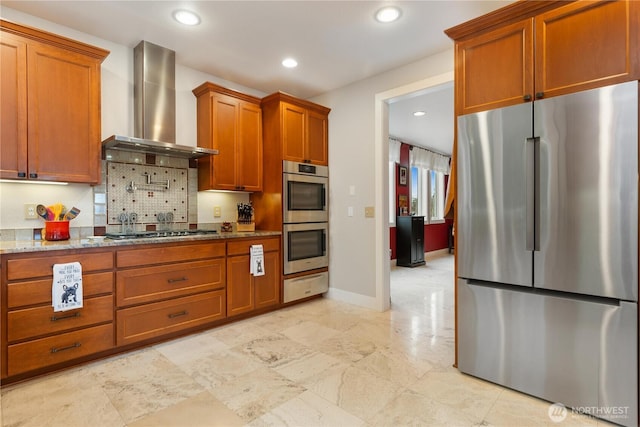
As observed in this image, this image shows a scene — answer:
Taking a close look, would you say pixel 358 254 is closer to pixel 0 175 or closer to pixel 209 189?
pixel 209 189

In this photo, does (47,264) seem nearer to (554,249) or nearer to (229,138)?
(229,138)

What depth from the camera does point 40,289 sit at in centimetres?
208

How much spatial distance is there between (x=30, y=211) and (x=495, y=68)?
352 cm

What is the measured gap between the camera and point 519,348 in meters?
1.92

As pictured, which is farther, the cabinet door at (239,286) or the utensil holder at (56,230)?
the cabinet door at (239,286)

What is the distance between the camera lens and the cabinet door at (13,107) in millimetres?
2174

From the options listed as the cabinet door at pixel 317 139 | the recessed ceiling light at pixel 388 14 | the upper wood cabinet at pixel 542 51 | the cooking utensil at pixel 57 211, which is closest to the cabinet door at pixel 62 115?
the cooking utensil at pixel 57 211

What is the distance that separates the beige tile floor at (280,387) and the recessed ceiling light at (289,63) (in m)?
2.65

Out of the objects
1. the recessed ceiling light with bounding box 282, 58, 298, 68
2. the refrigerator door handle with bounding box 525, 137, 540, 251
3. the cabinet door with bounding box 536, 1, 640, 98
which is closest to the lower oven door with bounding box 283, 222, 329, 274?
the recessed ceiling light with bounding box 282, 58, 298, 68

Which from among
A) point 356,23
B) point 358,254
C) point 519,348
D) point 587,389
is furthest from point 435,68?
point 587,389

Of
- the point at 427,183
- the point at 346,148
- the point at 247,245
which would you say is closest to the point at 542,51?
the point at 346,148

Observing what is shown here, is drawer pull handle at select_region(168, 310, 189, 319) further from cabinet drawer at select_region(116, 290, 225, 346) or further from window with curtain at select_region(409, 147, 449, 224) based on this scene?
window with curtain at select_region(409, 147, 449, 224)

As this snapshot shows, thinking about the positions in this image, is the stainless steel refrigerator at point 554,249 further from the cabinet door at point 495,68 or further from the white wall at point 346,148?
the white wall at point 346,148

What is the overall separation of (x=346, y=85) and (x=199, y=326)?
308 cm
